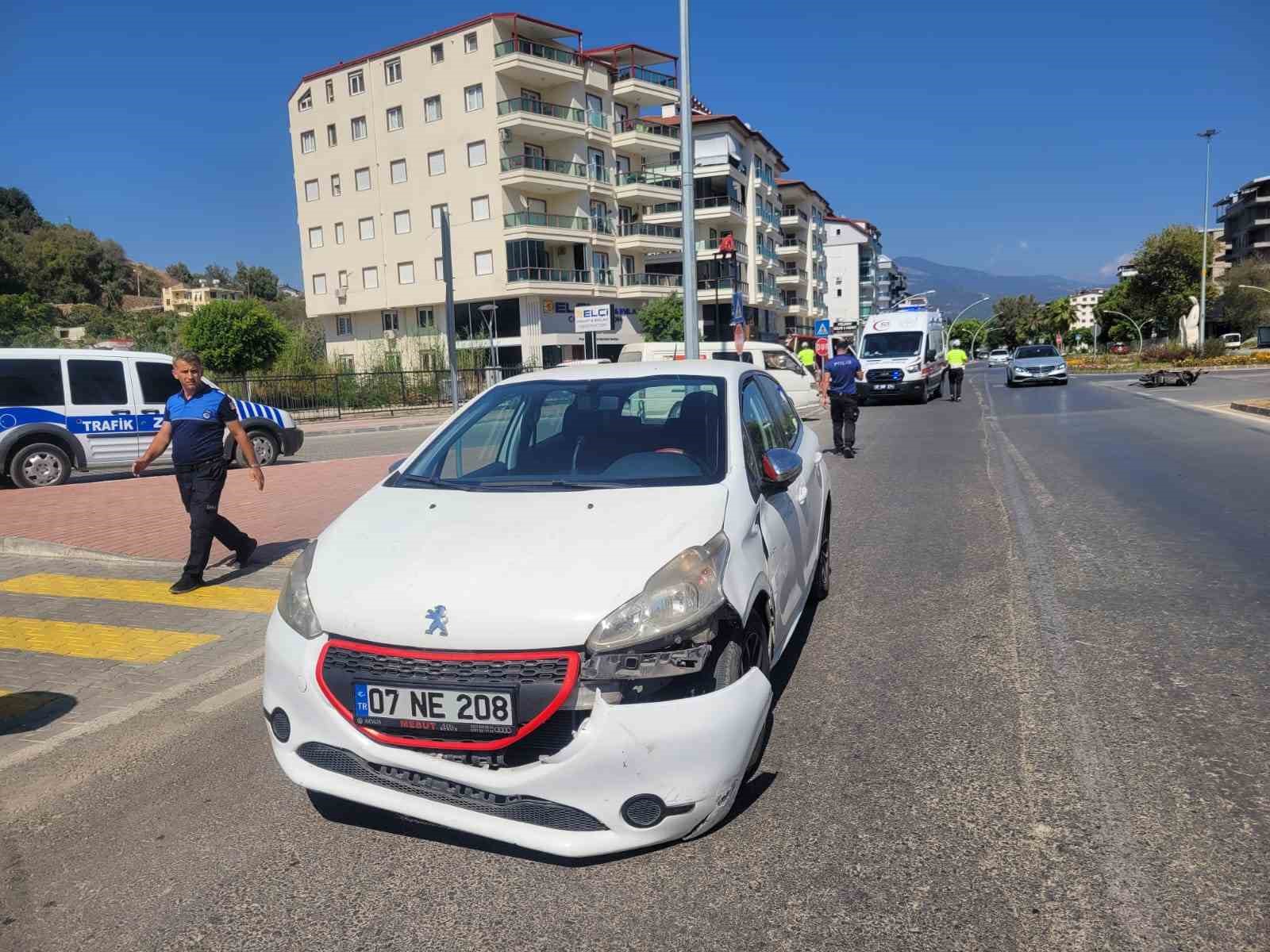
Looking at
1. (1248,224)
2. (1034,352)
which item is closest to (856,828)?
(1034,352)

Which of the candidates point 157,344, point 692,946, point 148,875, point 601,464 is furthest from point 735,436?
point 157,344

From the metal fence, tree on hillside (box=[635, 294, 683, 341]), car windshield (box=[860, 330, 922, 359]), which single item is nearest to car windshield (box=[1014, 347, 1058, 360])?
car windshield (box=[860, 330, 922, 359])

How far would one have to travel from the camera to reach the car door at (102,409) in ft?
43.2

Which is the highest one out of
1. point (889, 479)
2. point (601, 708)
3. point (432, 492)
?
point (432, 492)

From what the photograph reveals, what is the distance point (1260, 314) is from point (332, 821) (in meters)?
82.7

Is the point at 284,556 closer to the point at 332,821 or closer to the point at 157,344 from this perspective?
the point at 332,821

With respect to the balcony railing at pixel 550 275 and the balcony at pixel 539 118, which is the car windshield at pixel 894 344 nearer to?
the balcony railing at pixel 550 275

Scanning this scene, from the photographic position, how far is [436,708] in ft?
9.45

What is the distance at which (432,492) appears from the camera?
4031 mm

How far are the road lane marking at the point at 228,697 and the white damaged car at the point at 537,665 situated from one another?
1432 mm

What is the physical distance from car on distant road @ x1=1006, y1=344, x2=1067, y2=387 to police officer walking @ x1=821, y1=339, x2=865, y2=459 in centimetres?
2114

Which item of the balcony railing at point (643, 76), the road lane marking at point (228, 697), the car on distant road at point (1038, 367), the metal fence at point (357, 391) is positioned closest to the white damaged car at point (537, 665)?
the road lane marking at point (228, 697)

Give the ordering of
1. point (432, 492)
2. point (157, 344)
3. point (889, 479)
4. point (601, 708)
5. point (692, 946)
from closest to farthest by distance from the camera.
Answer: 1. point (692, 946)
2. point (601, 708)
3. point (432, 492)
4. point (889, 479)
5. point (157, 344)

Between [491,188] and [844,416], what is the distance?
37.6 metres
